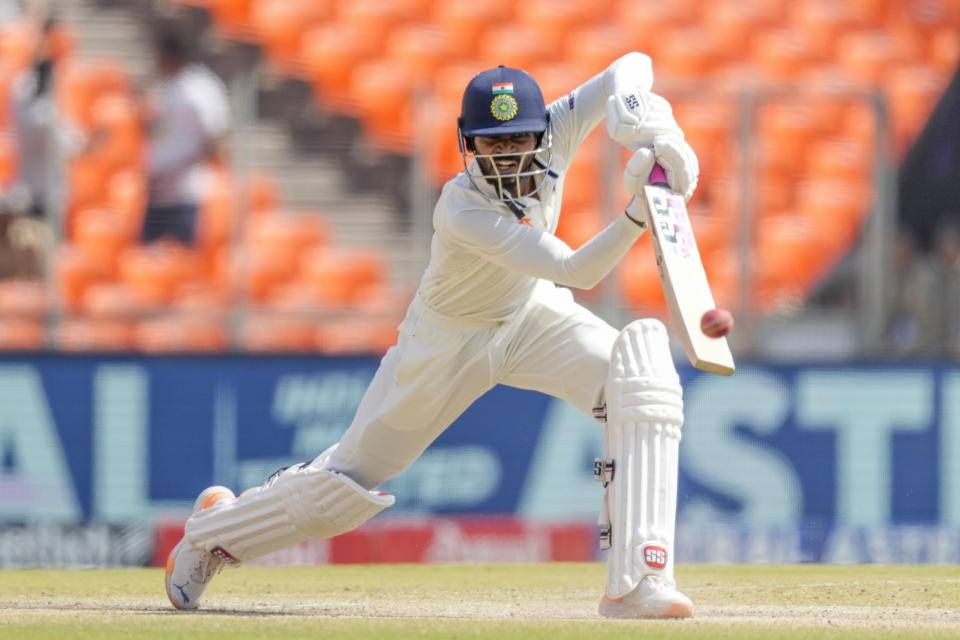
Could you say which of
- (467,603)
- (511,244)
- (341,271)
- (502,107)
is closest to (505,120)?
(502,107)

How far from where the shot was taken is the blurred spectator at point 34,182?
8.00m

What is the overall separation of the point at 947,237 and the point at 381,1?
421cm

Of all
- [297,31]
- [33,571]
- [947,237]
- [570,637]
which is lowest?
[33,571]

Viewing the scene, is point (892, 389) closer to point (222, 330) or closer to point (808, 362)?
point (808, 362)

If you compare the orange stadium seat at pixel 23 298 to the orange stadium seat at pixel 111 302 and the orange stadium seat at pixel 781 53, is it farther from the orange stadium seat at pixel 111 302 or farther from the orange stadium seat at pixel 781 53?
the orange stadium seat at pixel 781 53

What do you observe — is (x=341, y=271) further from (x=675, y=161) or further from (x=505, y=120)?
(x=675, y=161)

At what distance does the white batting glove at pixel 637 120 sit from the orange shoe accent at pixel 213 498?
5.51 ft

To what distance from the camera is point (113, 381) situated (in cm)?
783

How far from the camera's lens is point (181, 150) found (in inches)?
320

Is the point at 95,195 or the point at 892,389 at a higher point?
the point at 95,195

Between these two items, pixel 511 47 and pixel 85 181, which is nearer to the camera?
pixel 85 181

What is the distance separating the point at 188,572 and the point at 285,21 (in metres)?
6.07

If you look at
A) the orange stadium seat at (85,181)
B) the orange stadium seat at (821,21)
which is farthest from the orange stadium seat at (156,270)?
the orange stadium seat at (821,21)

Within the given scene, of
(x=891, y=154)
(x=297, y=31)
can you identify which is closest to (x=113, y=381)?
(x=297, y=31)
